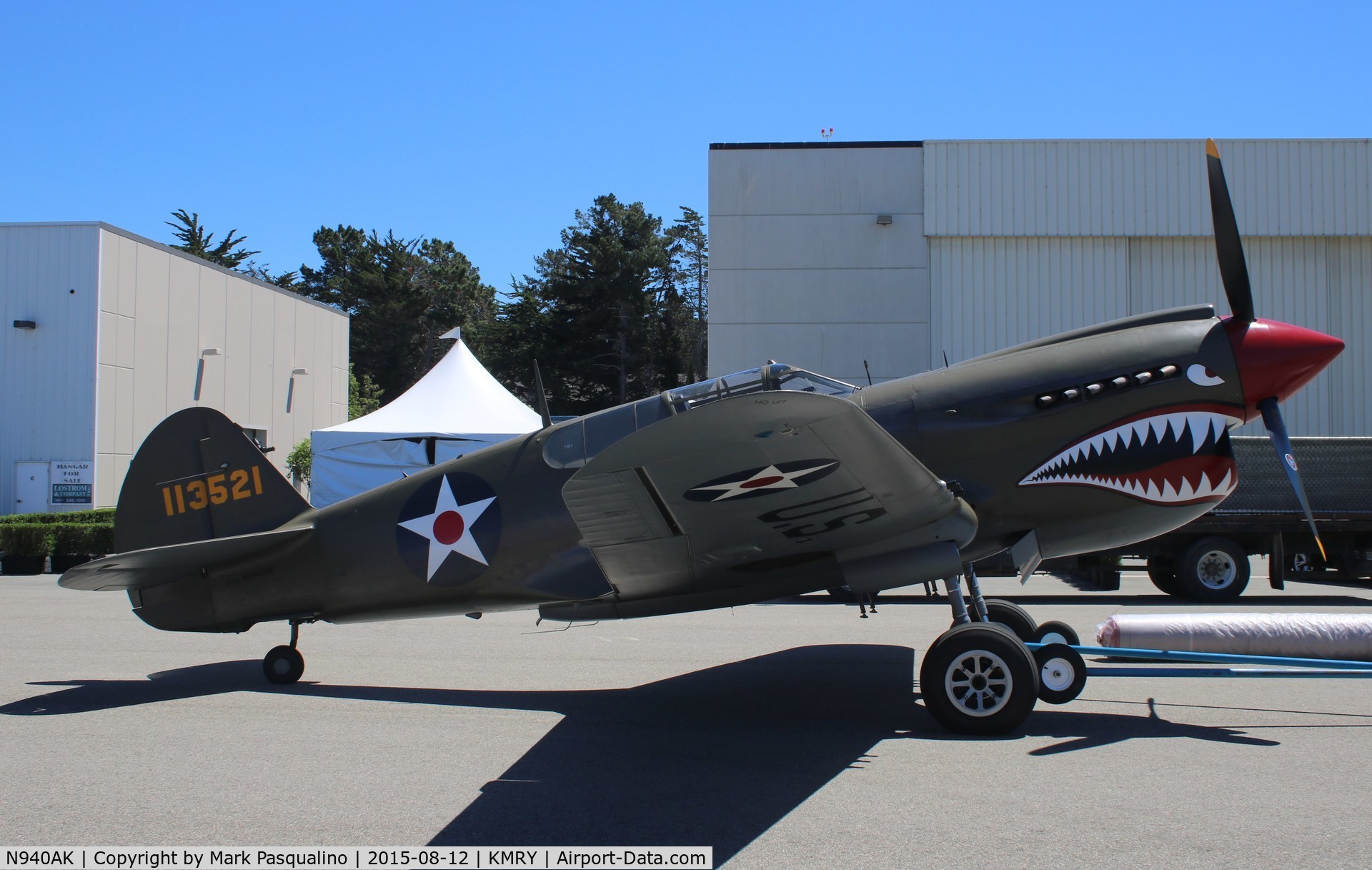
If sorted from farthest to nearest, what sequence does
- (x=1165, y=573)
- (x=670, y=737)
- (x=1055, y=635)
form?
(x=1165, y=573) < (x=1055, y=635) < (x=670, y=737)

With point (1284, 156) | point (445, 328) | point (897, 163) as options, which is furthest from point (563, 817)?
point (445, 328)

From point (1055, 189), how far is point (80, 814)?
22.5 m

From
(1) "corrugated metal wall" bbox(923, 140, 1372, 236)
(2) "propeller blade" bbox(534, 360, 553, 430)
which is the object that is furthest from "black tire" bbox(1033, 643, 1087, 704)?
(1) "corrugated metal wall" bbox(923, 140, 1372, 236)

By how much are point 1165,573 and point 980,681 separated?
858 cm

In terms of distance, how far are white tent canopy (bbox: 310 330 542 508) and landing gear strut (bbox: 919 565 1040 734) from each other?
48.5 feet

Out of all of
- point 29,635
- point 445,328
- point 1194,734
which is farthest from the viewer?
point 445,328

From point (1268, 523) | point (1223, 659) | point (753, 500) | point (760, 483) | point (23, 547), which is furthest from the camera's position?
point (23, 547)

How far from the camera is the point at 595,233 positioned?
49.9 m

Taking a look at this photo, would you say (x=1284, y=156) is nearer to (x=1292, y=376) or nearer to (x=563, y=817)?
(x=1292, y=376)

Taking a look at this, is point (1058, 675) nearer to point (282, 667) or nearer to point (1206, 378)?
point (1206, 378)

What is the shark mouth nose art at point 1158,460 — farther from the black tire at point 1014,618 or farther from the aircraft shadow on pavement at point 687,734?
the black tire at point 1014,618

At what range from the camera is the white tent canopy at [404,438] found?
63.6 feet

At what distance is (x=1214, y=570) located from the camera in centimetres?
1193

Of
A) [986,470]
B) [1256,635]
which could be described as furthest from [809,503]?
A: [1256,635]
